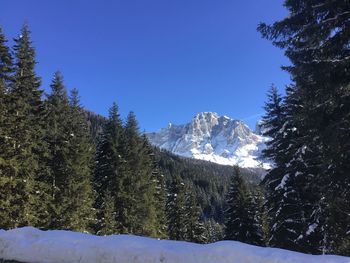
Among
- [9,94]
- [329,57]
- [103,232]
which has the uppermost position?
[9,94]

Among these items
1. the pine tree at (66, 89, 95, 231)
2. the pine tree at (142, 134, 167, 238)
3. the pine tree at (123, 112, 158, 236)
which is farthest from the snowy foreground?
the pine tree at (142, 134, 167, 238)

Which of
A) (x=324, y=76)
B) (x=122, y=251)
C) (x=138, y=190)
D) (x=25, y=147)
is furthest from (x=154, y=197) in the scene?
(x=122, y=251)

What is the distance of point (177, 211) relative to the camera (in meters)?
50.0

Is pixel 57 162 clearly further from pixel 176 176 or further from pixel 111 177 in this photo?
pixel 176 176

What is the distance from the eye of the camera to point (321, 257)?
21.8 feet

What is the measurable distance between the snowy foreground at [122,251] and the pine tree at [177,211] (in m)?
41.5

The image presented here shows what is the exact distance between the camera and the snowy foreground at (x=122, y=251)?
6.80 meters

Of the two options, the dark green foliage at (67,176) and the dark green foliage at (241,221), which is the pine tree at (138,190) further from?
the dark green foliage at (241,221)

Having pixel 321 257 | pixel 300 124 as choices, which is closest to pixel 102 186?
pixel 300 124

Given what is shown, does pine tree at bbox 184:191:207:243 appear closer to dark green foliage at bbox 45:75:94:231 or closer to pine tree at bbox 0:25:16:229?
dark green foliage at bbox 45:75:94:231

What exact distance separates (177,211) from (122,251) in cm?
4293

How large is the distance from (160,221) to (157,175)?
5.85 meters

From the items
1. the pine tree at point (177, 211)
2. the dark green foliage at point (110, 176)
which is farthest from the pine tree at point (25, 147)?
the pine tree at point (177, 211)

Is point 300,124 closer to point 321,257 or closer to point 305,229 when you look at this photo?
point 305,229
